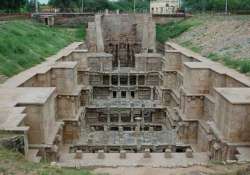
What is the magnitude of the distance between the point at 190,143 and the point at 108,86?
34.5ft

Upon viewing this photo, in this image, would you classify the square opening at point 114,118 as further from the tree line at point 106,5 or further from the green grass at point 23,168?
the tree line at point 106,5

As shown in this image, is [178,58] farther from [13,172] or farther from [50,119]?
[13,172]

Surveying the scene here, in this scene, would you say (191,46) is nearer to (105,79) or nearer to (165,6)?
(105,79)

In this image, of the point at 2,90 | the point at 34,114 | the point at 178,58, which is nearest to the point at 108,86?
the point at 178,58

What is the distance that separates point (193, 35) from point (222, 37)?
609 centimetres

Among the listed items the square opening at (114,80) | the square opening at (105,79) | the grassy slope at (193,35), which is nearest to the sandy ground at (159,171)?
the grassy slope at (193,35)

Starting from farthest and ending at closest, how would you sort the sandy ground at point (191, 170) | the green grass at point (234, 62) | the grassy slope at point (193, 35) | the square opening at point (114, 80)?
the square opening at point (114, 80), the grassy slope at point (193, 35), the green grass at point (234, 62), the sandy ground at point (191, 170)

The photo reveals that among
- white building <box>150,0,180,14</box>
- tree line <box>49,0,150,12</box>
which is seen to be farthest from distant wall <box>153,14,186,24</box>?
white building <box>150,0,180,14</box>

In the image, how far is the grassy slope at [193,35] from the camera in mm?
19936

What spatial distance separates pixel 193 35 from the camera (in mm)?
33656

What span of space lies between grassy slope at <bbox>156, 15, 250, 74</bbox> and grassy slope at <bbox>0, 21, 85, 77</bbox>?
8.99m

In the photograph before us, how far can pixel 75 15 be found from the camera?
139 ft

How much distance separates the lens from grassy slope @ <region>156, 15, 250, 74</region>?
65.4ft

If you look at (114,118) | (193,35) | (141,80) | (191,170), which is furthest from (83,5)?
(191,170)
